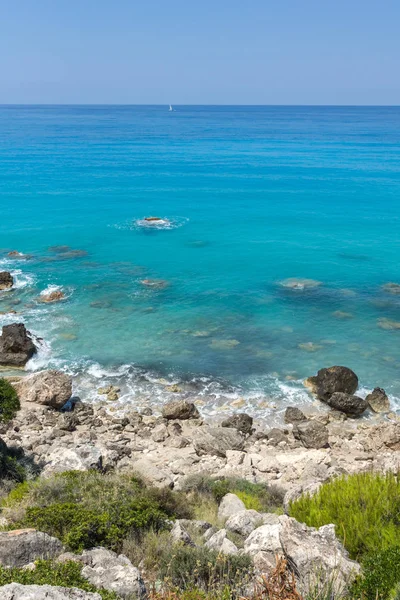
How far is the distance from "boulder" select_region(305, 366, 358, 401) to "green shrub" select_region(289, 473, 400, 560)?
13.8 metres

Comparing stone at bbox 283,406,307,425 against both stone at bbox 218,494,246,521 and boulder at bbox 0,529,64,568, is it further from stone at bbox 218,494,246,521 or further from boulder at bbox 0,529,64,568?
boulder at bbox 0,529,64,568

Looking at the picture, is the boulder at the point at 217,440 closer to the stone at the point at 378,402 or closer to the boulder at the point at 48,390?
the boulder at the point at 48,390

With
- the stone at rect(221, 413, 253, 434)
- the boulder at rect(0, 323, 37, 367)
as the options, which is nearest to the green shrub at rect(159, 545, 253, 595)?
the stone at rect(221, 413, 253, 434)

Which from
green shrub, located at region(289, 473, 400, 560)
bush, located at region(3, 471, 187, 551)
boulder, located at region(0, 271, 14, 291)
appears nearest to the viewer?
green shrub, located at region(289, 473, 400, 560)

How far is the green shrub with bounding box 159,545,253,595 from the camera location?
920 cm

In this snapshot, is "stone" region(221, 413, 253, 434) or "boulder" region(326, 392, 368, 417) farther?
"boulder" region(326, 392, 368, 417)

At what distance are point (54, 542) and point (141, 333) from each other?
22.8m

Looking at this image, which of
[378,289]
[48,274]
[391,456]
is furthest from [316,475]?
[48,274]

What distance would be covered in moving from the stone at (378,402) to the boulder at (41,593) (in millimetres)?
20750

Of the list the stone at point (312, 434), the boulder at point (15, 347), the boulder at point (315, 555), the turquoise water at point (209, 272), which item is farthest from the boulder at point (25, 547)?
the boulder at point (15, 347)

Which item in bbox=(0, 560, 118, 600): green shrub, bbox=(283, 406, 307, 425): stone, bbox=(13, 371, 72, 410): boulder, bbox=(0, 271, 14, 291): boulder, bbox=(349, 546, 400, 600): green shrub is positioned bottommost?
bbox=(283, 406, 307, 425): stone

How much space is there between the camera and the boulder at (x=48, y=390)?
25234 millimetres

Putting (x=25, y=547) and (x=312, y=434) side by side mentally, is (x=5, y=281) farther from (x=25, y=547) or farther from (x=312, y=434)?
(x=25, y=547)

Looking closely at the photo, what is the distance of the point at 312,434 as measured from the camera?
2255 cm
